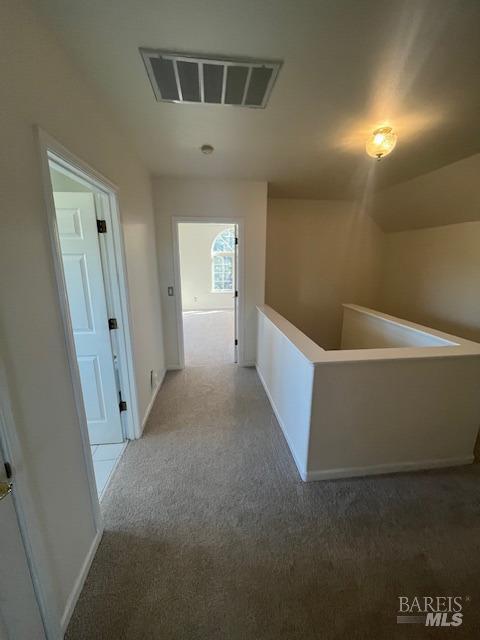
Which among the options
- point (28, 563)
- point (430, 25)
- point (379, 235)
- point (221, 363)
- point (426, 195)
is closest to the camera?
point (28, 563)

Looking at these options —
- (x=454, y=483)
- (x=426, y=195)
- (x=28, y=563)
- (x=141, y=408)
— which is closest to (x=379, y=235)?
(x=426, y=195)

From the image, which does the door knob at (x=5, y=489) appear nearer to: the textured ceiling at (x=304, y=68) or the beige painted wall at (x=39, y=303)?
the beige painted wall at (x=39, y=303)

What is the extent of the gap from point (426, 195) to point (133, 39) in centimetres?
335

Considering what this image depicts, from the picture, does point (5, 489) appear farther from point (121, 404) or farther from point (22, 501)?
point (121, 404)

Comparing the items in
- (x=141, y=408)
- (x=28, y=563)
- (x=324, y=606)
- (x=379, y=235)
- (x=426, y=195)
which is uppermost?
(x=426, y=195)

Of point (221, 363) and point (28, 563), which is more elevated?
point (28, 563)

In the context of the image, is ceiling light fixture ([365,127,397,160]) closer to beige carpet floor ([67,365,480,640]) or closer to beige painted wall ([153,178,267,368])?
beige painted wall ([153,178,267,368])

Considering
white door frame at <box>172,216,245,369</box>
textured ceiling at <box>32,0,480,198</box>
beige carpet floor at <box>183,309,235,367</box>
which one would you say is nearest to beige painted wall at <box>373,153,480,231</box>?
textured ceiling at <box>32,0,480,198</box>

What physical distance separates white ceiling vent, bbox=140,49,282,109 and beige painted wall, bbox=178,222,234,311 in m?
5.94

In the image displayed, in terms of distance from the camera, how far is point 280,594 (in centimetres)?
116

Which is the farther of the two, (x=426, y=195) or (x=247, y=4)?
(x=426, y=195)

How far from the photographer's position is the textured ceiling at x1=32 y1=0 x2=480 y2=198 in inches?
38.9

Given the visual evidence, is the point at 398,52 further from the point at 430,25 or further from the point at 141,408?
the point at 141,408

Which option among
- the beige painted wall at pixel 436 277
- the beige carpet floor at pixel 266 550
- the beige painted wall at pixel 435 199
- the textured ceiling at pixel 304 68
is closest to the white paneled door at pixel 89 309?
the beige carpet floor at pixel 266 550
